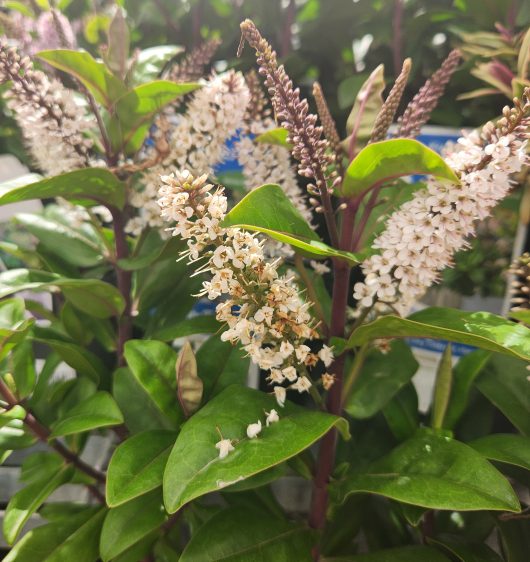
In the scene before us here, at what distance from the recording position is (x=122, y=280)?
0.79m

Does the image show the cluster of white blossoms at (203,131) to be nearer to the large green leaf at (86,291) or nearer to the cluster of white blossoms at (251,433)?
the large green leaf at (86,291)

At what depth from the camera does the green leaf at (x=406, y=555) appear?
61cm

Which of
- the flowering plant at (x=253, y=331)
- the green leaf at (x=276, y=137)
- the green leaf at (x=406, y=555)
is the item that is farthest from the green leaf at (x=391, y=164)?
the green leaf at (x=406, y=555)

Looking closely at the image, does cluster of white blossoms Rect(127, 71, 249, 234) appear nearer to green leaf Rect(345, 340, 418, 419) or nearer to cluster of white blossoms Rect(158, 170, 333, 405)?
cluster of white blossoms Rect(158, 170, 333, 405)

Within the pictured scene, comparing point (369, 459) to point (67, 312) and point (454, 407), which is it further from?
point (67, 312)

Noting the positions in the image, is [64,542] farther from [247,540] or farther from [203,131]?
[203,131]

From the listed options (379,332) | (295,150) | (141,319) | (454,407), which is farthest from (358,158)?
(141,319)

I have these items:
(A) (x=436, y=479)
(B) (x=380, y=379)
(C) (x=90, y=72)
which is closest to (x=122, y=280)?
(C) (x=90, y=72)

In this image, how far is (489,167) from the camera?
0.47 meters

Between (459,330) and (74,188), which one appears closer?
(459,330)

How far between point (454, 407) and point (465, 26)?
0.65 metres

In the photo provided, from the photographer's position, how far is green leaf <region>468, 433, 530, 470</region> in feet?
1.88

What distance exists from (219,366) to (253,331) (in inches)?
5.6

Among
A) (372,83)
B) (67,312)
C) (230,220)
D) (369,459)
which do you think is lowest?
(369,459)
